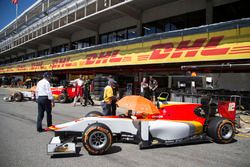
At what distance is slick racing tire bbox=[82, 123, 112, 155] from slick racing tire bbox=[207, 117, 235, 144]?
261cm

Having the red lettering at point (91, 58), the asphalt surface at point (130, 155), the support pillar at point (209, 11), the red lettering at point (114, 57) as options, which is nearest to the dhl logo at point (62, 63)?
the red lettering at point (91, 58)

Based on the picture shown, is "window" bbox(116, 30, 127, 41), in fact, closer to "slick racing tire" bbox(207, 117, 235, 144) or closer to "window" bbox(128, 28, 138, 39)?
"window" bbox(128, 28, 138, 39)

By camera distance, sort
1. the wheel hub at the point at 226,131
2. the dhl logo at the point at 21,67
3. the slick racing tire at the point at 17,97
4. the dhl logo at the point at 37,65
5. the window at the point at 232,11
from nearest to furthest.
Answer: the wheel hub at the point at 226,131 < the window at the point at 232,11 < the slick racing tire at the point at 17,97 < the dhl logo at the point at 37,65 < the dhl logo at the point at 21,67

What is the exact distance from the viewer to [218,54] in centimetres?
1020

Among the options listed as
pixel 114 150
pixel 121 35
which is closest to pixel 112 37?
pixel 121 35

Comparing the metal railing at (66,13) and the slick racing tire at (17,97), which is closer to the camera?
the slick racing tire at (17,97)

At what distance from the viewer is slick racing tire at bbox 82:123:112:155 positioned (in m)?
4.59

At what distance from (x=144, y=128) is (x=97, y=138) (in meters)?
1.06

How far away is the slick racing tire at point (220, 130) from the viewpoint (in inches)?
216

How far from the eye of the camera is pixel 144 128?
4.97m

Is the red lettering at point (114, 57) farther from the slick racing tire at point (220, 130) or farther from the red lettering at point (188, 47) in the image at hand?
the slick racing tire at point (220, 130)

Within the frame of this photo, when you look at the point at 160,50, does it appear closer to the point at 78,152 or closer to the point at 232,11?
the point at 232,11

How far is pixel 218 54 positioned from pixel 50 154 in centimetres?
863

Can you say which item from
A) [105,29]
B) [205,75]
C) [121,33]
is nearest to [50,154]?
[205,75]
